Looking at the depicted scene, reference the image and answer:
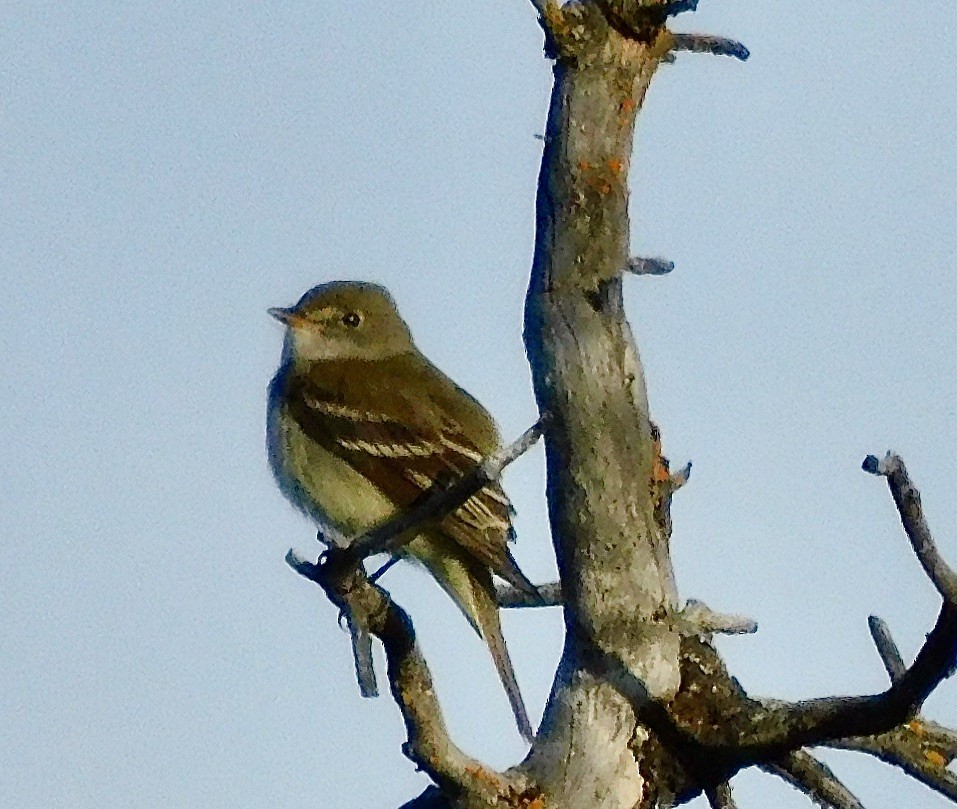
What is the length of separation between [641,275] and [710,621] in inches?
55.2

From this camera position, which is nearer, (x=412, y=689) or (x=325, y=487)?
(x=412, y=689)

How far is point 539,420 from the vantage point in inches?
226

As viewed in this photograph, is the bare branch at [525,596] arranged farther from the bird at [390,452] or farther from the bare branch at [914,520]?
the bare branch at [914,520]

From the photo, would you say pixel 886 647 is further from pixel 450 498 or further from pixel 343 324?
pixel 343 324

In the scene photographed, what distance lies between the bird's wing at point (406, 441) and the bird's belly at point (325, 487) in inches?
2.2

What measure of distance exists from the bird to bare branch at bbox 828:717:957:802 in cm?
178

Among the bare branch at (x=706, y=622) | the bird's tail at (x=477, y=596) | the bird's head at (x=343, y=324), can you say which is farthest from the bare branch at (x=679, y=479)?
the bird's head at (x=343, y=324)

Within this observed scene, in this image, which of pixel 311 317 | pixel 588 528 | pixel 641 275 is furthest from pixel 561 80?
pixel 311 317

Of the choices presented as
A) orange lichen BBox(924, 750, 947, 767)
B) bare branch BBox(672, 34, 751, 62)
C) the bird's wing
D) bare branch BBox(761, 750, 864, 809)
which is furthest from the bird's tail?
bare branch BBox(672, 34, 751, 62)

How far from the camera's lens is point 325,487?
8.55 m

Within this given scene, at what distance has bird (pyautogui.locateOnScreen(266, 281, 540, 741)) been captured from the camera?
798cm

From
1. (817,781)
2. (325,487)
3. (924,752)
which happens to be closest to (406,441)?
(325,487)

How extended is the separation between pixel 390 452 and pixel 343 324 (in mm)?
1752

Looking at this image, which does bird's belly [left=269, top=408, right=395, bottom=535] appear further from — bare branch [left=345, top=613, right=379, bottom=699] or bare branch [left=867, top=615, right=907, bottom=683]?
bare branch [left=867, top=615, right=907, bottom=683]
